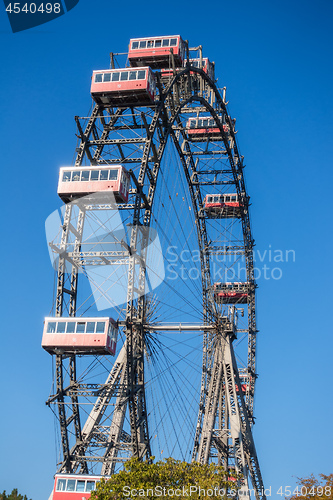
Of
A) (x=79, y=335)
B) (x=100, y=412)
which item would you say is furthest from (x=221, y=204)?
(x=79, y=335)

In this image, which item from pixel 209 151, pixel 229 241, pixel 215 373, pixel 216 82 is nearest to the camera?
pixel 215 373

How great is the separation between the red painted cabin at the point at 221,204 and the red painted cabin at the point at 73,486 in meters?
34.7

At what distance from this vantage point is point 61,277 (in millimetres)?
49375

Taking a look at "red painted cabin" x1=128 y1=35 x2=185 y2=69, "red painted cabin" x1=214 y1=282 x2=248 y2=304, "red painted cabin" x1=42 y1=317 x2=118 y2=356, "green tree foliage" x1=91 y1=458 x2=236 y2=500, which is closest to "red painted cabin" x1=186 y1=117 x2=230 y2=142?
"red painted cabin" x1=128 y1=35 x2=185 y2=69

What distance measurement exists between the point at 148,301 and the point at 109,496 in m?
16.4

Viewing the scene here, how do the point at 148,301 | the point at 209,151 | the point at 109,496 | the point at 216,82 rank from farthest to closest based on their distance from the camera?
1. the point at 209,151
2. the point at 216,82
3. the point at 148,301
4. the point at 109,496

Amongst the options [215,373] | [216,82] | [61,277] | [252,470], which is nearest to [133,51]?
[216,82]

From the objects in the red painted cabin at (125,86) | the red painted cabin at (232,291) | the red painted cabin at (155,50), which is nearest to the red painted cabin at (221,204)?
the red painted cabin at (232,291)

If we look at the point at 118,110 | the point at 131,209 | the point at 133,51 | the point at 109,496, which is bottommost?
the point at 109,496

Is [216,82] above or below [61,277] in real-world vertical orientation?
above

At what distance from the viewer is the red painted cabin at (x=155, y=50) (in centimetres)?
5719

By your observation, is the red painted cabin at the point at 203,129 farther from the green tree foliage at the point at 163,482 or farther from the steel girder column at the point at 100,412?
the green tree foliage at the point at 163,482

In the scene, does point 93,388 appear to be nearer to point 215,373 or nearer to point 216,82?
point 215,373

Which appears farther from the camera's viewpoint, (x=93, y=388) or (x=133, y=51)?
(x=133, y=51)
